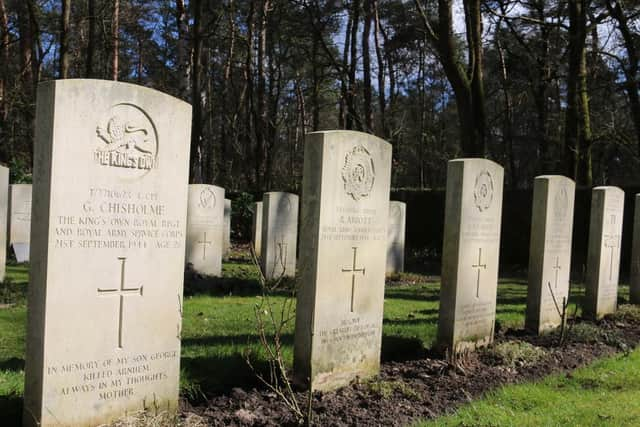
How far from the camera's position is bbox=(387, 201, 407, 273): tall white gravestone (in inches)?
504

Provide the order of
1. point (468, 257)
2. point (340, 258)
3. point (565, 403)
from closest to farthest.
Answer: point (565, 403) < point (340, 258) < point (468, 257)

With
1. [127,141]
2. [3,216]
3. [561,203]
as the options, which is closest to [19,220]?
[3,216]

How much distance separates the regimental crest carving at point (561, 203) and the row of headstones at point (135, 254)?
10.2 ft

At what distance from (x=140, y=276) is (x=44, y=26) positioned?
62.7ft

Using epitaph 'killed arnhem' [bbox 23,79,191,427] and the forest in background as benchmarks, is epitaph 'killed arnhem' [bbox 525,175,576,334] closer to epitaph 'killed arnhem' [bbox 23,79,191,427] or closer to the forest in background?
epitaph 'killed arnhem' [bbox 23,79,191,427]

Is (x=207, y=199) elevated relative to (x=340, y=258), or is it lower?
elevated

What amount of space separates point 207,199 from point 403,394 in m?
7.58

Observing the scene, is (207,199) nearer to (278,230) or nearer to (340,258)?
(278,230)

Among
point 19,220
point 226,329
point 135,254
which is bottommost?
point 226,329

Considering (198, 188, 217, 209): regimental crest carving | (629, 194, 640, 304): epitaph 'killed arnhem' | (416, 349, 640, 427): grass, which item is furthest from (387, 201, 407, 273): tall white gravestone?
(416, 349, 640, 427): grass

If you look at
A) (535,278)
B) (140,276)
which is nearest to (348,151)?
(140,276)

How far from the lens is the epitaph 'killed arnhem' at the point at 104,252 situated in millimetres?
3289

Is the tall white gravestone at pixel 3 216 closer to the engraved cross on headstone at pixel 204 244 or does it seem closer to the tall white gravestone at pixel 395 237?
the engraved cross on headstone at pixel 204 244

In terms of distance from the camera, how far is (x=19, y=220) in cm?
1287
